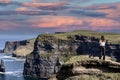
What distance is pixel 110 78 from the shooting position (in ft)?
164

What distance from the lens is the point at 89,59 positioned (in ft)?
167

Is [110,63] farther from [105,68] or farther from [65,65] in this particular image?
[65,65]

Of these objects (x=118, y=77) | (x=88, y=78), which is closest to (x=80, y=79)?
(x=88, y=78)

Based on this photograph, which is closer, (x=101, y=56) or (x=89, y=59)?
(x=89, y=59)

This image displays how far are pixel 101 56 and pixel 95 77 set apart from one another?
479 cm

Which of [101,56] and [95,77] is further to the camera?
[101,56]

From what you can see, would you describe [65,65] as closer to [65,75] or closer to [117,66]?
[65,75]

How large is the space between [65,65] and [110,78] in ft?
18.2

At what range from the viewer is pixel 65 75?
52156 mm

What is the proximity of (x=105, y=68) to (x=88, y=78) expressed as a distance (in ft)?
7.55

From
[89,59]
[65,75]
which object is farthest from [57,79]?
[89,59]

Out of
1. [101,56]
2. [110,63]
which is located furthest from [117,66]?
[101,56]

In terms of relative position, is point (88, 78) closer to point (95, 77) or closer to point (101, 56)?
point (95, 77)

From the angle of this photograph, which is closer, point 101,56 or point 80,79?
point 80,79
